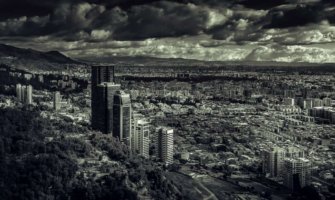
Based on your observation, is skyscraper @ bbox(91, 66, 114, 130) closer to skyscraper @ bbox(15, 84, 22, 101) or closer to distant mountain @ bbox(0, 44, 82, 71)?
skyscraper @ bbox(15, 84, 22, 101)

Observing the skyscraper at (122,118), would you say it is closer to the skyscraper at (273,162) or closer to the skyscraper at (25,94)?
the skyscraper at (273,162)

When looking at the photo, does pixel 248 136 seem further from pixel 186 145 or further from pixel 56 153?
pixel 56 153

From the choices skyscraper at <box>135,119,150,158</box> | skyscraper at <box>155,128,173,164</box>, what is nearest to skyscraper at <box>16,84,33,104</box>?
skyscraper at <box>135,119,150,158</box>

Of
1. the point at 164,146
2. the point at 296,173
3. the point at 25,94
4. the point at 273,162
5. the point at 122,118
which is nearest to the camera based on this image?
the point at 296,173

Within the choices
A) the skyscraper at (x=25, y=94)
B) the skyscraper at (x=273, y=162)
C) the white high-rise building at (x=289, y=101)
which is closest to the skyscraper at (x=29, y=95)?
the skyscraper at (x=25, y=94)

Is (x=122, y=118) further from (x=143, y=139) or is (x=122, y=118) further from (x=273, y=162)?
(x=273, y=162)

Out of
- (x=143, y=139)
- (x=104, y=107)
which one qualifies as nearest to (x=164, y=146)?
(x=143, y=139)
